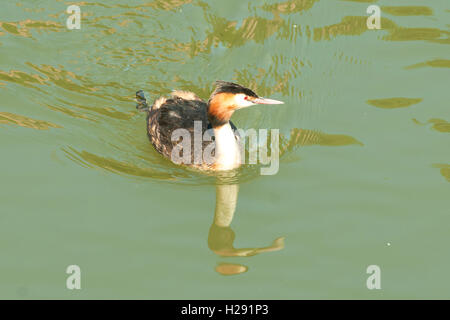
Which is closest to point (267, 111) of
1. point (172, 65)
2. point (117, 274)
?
point (172, 65)

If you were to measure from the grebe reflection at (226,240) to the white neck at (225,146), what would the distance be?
73 centimetres

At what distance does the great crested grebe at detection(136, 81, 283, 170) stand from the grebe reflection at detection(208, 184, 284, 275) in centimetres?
83

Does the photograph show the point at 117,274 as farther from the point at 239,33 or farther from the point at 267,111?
the point at 239,33

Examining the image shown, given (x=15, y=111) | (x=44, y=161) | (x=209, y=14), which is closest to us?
(x=44, y=161)

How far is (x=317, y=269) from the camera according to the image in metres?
6.98

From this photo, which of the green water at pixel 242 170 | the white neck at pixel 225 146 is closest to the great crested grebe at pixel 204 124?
the white neck at pixel 225 146

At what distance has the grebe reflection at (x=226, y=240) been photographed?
7.07 metres

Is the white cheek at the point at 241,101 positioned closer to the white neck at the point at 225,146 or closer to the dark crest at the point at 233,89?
the dark crest at the point at 233,89

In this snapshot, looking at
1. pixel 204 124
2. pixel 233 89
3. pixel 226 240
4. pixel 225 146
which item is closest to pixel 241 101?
pixel 233 89

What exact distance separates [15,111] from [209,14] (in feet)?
13.1

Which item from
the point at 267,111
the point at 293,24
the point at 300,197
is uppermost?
the point at 293,24

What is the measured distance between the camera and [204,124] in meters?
9.02

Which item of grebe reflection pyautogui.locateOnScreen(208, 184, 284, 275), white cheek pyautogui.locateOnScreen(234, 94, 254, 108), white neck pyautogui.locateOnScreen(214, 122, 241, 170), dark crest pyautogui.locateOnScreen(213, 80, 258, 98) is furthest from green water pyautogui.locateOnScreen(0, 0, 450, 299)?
dark crest pyautogui.locateOnScreen(213, 80, 258, 98)

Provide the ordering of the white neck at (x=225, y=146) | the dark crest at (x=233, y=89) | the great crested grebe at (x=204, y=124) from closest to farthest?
the dark crest at (x=233, y=89), the great crested grebe at (x=204, y=124), the white neck at (x=225, y=146)
